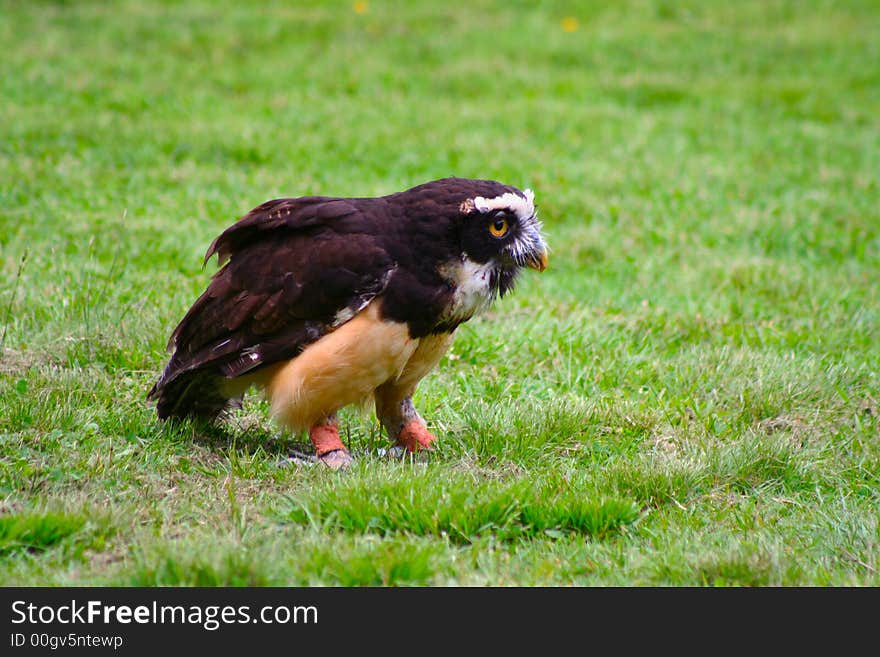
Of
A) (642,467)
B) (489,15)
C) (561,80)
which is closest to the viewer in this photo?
(642,467)

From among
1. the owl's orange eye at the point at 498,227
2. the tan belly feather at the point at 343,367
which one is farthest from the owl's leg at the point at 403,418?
the owl's orange eye at the point at 498,227

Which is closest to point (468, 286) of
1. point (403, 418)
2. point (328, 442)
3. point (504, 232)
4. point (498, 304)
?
point (504, 232)

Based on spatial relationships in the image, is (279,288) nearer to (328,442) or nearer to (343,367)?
(343,367)

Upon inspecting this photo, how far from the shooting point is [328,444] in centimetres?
557

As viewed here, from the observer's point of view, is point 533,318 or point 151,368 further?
point 533,318

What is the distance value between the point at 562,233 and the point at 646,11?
9.41 metres

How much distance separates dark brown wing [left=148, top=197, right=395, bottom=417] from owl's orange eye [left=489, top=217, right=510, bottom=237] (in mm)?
505

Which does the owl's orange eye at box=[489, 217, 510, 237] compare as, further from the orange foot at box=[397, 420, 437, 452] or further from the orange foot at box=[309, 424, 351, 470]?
the orange foot at box=[309, 424, 351, 470]

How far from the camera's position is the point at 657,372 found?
704 cm

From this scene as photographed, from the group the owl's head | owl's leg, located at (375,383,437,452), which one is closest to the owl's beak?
the owl's head

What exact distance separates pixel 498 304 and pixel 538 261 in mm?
2953

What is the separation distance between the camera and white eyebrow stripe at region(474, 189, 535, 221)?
206 inches
